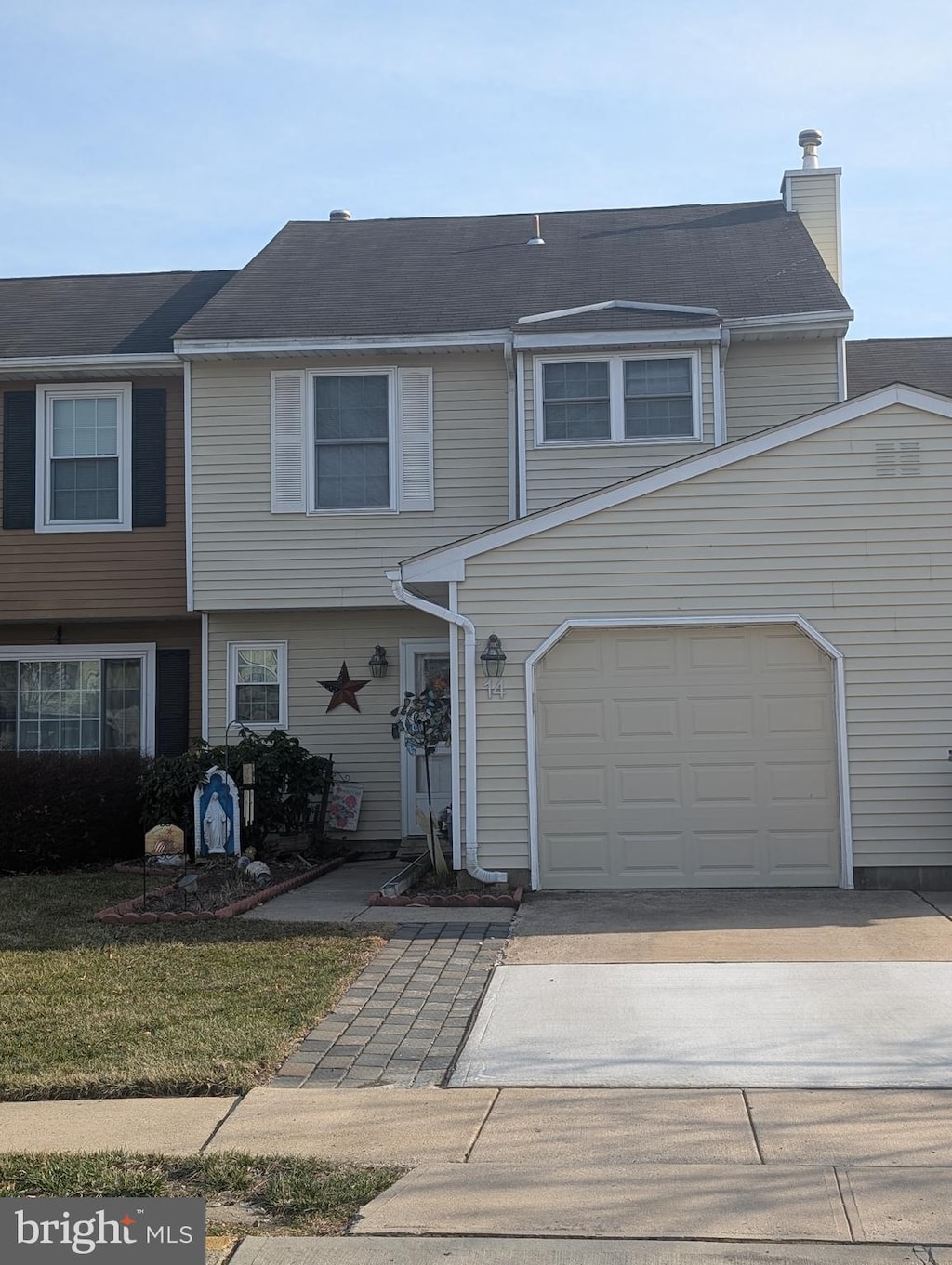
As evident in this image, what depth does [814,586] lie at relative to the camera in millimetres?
10930

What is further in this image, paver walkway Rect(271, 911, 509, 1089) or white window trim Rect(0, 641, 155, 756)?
white window trim Rect(0, 641, 155, 756)

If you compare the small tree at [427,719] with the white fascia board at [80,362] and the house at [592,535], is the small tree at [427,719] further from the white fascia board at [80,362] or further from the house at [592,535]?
the white fascia board at [80,362]

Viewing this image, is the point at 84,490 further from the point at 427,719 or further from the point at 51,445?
the point at 427,719

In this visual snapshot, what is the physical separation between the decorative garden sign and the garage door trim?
319cm

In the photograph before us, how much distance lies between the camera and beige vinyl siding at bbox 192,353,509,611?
Result: 47.4 ft

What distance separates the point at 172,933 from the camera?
30.7 ft

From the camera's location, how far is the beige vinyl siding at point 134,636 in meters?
15.4

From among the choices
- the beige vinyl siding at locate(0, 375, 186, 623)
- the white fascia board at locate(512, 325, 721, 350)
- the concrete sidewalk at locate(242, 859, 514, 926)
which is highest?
the white fascia board at locate(512, 325, 721, 350)

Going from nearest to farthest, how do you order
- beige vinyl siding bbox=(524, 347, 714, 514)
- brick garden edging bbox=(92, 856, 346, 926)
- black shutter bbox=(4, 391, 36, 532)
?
brick garden edging bbox=(92, 856, 346, 926)
beige vinyl siding bbox=(524, 347, 714, 514)
black shutter bbox=(4, 391, 36, 532)

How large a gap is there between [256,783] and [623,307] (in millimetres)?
6447

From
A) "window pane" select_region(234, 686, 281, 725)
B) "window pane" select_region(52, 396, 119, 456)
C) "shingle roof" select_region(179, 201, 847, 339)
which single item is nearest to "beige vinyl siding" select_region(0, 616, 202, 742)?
"window pane" select_region(234, 686, 281, 725)

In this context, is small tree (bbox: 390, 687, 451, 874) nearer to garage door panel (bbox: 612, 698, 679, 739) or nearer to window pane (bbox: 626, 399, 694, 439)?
garage door panel (bbox: 612, 698, 679, 739)

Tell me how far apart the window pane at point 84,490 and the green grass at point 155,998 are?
5769 millimetres

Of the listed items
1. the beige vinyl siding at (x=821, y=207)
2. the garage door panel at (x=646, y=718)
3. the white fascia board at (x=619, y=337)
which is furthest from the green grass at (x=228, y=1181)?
the beige vinyl siding at (x=821, y=207)
